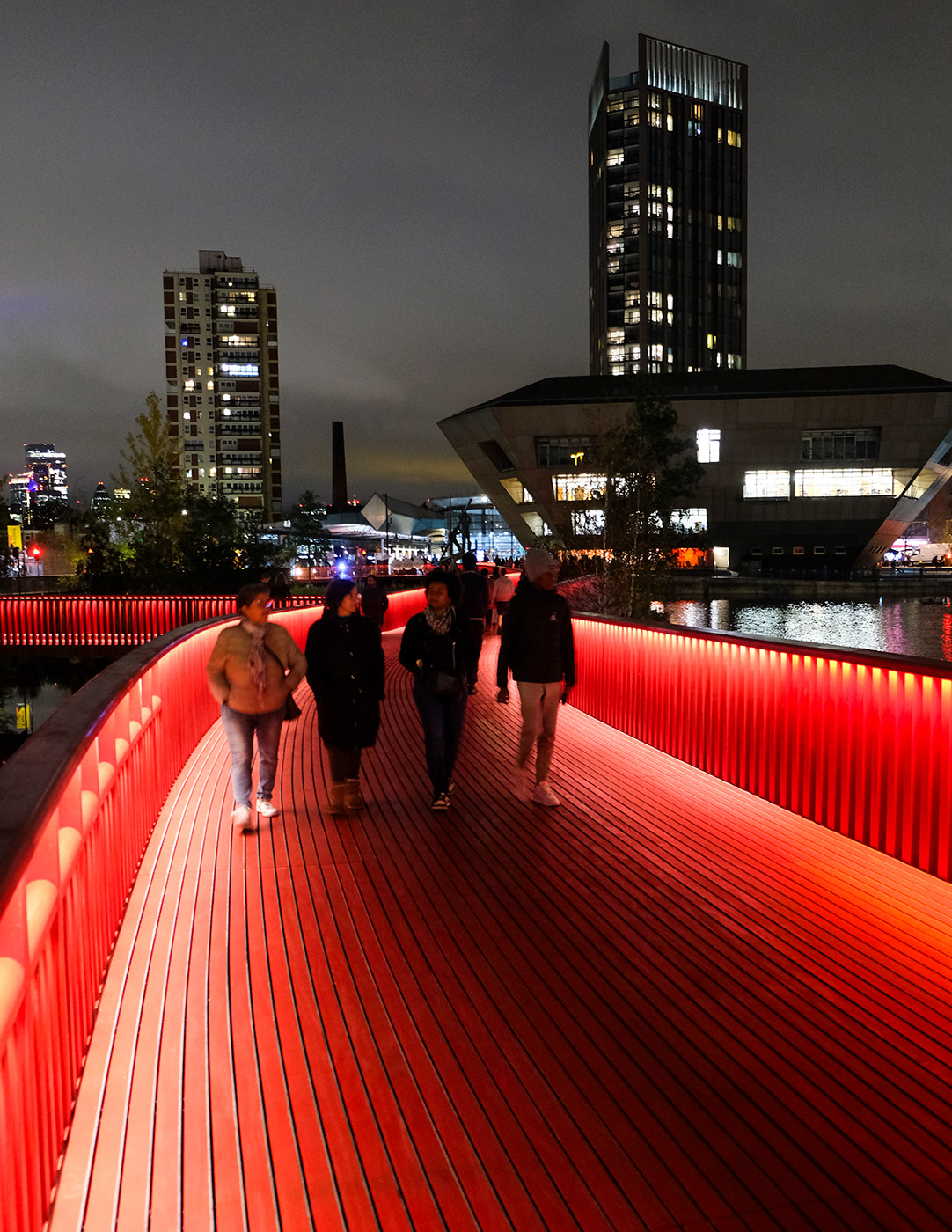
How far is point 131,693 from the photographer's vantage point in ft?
17.7

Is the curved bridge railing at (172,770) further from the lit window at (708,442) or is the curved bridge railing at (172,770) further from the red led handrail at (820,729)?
the lit window at (708,442)

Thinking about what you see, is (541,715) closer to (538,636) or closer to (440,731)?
(538,636)

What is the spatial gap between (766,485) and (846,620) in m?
31.7

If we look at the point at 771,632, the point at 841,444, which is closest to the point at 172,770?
the point at 771,632

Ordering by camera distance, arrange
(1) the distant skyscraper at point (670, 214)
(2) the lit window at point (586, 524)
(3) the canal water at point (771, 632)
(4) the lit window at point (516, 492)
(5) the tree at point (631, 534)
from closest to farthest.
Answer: (5) the tree at point (631, 534)
(2) the lit window at point (586, 524)
(3) the canal water at point (771, 632)
(4) the lit window at point (516, 492)
(1) the distant skyscraper at point (670, 214)

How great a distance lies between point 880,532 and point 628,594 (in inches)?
2220

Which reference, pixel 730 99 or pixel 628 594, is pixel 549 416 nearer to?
pixel 628 594

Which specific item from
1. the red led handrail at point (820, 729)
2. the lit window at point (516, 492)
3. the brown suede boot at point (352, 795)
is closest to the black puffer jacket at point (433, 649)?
the brown suede boot at point (352, 795)

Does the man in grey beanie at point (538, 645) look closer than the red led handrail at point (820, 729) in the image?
No

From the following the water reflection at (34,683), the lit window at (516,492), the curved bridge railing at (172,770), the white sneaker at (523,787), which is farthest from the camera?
the lit window at (516,492)

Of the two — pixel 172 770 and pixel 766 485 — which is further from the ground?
pixel 766 485

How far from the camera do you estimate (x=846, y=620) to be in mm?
42844

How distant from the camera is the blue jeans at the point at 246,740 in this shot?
6.08m

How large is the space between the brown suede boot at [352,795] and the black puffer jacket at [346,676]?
416 mm
